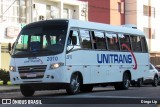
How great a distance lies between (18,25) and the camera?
37344 millimetres

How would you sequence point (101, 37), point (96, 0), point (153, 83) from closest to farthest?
point (101, 37) → point (153, 83) → point (96, 0)

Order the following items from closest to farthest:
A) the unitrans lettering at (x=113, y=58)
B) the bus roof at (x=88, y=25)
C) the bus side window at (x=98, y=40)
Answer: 1. the bus roof at (x=88, y=25)
2. the bus side window at (x=98, y=40)
3. the unitrans lettering at (x=113, y=58)

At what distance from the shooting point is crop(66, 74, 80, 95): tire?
19.2 metres

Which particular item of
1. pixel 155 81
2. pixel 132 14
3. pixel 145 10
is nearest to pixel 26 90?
pixel 155 81

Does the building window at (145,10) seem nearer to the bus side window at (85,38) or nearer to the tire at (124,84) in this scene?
the tire at (124,84)

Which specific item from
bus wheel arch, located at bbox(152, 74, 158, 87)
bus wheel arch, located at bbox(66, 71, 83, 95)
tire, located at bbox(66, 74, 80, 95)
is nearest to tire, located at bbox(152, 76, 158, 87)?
bus wheel arch, located at bbox(152, 74, 158, 87)

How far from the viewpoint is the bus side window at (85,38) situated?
20.6 m

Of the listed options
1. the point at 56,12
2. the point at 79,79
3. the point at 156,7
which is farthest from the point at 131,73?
the point at 156,7

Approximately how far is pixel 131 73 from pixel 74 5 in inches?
838

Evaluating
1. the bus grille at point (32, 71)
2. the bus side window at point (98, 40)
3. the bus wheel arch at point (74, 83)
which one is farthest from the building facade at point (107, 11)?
the bus grille at point (32, 71)

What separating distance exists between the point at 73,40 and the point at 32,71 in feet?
7.01

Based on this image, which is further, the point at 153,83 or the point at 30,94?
the point at 153,83

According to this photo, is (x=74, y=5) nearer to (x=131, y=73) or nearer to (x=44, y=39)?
(x=131, y=73)

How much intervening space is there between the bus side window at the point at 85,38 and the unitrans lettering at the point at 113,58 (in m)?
0.99
